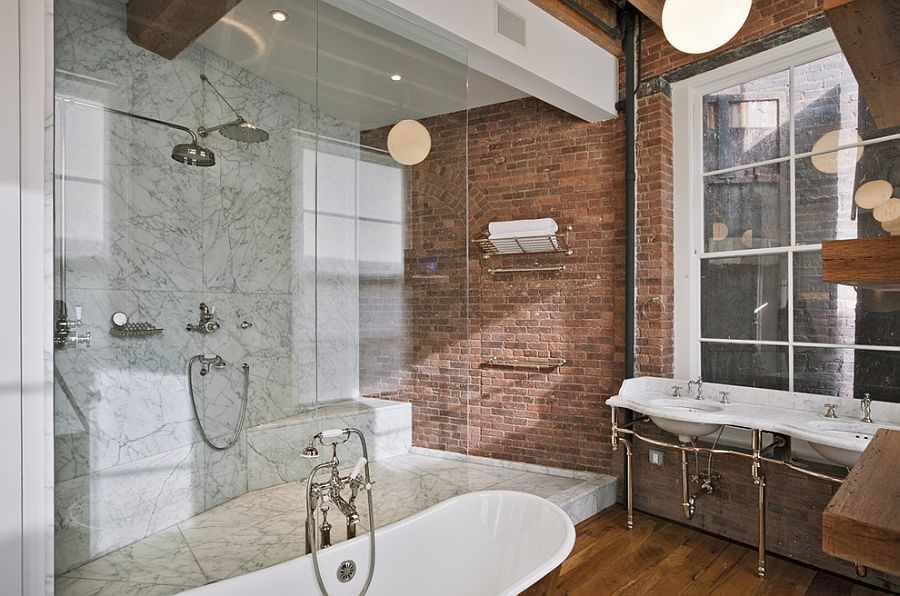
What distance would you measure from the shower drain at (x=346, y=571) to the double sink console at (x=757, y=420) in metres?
1.91

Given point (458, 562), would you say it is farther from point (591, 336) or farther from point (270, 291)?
point (591, 336)

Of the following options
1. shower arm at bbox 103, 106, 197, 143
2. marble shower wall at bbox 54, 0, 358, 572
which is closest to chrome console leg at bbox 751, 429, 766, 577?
marble shower wall at bbox 54, 0, 358, 572

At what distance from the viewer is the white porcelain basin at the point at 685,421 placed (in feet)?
11.0

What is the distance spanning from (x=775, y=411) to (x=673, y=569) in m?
1.04

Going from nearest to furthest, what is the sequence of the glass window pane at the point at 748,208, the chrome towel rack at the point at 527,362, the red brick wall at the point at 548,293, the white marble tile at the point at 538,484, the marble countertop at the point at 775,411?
1. the marble countertop at the point at 775,411
2. the glass window pane at the point at 748,208
3. the white marble tile at the point at 538,484
4. the red brick wall at the point at 548,293
5. the chrome towel rack at the point at 527,362

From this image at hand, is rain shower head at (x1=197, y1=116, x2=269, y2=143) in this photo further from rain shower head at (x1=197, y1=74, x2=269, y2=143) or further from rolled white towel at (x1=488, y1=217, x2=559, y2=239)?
rolled white towel at (x1=488, y1=217, x2=559, y2=239)

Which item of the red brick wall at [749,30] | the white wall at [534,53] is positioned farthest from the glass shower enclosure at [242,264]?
the red brick wall at [749,30]

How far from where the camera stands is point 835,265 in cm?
53

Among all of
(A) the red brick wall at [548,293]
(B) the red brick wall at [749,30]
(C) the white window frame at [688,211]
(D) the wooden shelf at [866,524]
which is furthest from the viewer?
(A) the red brick wall at [548,293]

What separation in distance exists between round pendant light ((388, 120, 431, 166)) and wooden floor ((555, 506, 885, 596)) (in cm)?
227

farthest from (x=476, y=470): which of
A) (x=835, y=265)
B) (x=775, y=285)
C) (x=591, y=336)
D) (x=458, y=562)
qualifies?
(x=835, y=265)

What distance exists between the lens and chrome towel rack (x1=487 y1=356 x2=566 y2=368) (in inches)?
183

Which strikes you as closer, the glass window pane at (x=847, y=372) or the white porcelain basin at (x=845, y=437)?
the white porcelain basin at (x=845, y=437)

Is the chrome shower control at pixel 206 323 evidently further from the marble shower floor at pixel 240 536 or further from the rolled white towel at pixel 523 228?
the rolled white towel at pixel 523 228
